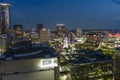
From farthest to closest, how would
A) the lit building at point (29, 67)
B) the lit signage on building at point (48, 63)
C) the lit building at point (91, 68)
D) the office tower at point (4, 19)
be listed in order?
the office tower at point (4, 19) → the lit building at point (91, 68) → the lit signage on building at point (48, 63) → the lit building at point (29, 67)

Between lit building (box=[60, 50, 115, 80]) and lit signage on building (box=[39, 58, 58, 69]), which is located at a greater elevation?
lit signage on building (box=[39, 58, 58, 69])

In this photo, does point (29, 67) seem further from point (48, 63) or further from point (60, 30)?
point (60, 30)

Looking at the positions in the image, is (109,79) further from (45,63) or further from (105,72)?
(45,63)

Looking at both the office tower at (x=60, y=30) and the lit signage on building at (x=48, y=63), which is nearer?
the lit signage on building at (x=48, y=63)

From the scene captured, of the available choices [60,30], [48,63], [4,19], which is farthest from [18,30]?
[48,63]

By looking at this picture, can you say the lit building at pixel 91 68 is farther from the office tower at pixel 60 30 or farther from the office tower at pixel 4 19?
the office tower at pixel 60 30

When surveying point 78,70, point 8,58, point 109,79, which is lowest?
point 109,79

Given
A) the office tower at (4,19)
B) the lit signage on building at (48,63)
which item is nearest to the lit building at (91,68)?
the lit signage on building at (48,63)

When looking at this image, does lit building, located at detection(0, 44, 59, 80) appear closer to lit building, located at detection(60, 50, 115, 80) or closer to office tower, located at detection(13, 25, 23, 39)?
lit building, located at detection(60, 50, 115, 80)

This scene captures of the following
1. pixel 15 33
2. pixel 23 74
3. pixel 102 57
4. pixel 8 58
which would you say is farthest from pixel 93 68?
pixel 15 33

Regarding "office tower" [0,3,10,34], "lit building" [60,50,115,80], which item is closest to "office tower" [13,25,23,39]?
"office tower" [0,3,10,34]

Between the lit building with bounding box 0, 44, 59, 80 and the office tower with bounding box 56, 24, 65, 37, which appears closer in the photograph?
the lit building with bounding box 0, 44, 59, 80
